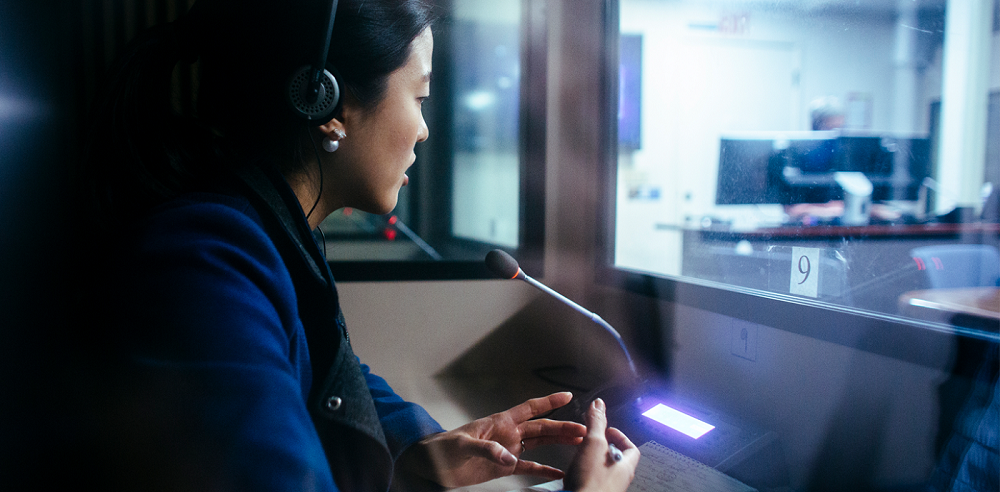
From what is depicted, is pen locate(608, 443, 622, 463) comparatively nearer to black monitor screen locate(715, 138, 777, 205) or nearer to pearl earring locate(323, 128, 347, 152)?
pearl earring locate(323, 128, 347, 152)

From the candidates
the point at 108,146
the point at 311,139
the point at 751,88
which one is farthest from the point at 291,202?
the point at 751,88

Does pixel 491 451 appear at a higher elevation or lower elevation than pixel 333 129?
lower

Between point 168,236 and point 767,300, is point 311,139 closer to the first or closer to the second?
point 168,236

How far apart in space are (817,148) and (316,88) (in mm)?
1828

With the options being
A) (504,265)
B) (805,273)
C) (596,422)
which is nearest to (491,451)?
(596,422)

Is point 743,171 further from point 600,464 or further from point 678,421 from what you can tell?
point 600,464

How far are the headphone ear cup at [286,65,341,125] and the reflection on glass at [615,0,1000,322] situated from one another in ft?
2.07

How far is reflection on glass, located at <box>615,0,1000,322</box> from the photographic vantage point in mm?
708

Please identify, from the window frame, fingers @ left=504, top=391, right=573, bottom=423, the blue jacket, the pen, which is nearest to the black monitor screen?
the window frame

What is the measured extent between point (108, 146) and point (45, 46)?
0.91 ft

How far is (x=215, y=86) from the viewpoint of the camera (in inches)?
22.6

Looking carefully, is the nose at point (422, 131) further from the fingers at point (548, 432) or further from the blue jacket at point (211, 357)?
the fingers at point (548, 432)

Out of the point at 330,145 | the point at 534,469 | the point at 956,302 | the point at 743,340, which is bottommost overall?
the point at 534,469

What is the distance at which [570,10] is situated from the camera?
1.22 m
